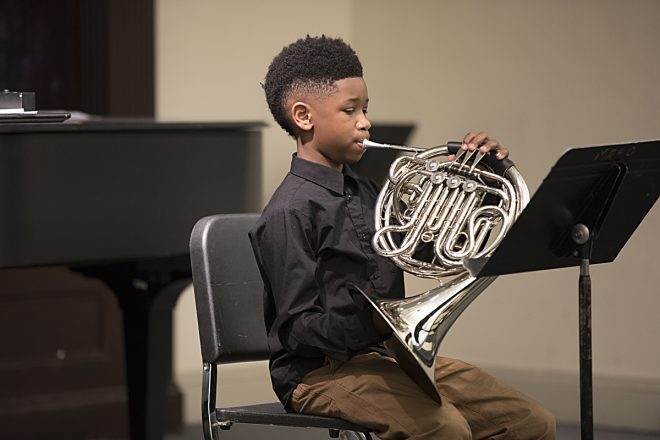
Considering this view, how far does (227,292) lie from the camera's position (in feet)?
7.50

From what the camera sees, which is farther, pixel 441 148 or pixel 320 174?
pixel 320 174

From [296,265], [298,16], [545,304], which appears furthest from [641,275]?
[296,265]

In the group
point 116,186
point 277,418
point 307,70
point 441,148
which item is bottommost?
point 277,418

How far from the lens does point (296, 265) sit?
199cm

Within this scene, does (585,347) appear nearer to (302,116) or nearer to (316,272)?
(316,272)

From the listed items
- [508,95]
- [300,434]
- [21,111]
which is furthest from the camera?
[508,95]

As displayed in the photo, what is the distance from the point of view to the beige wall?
3998mm

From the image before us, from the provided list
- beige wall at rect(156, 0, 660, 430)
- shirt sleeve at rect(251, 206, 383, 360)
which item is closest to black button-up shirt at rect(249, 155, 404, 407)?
shirt sleeve at rect(251, 206, 383, 360)

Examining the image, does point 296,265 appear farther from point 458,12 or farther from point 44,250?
point 458,12

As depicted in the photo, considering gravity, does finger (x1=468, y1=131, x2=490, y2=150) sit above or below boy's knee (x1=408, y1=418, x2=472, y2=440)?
above

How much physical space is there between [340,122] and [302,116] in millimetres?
79

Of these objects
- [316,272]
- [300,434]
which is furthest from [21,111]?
[300,434]

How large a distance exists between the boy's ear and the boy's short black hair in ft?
0.10

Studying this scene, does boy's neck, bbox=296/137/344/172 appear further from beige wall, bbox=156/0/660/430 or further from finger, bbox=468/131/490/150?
beige wall, bbox=156/0/660/430
